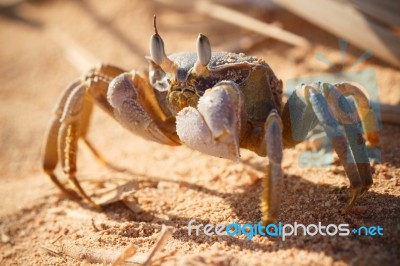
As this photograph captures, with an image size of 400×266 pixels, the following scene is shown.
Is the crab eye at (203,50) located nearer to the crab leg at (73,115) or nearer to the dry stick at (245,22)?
the crab leg at (73,115)

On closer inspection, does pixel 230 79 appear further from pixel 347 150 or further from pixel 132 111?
pixel 347 150

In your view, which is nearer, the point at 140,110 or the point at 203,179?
the point at 140,110

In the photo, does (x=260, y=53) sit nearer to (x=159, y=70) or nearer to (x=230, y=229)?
(x=159, y=70)

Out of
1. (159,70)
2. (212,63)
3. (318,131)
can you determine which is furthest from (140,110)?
(318,131)

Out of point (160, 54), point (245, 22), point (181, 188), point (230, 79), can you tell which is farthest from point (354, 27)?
point (181, 188)

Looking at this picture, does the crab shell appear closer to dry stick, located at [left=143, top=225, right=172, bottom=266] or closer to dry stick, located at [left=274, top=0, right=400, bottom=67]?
dry stick, located at [left=143, top=225, right=172, bottom=266]

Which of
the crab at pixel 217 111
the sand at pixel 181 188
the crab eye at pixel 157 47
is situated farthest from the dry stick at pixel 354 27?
the crab eye at pixel 157 47
